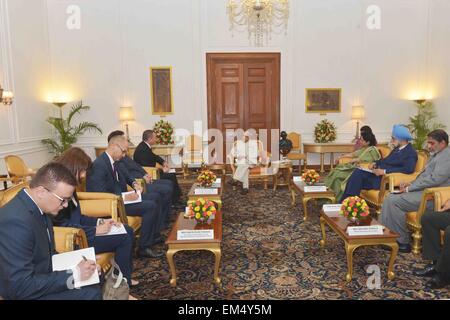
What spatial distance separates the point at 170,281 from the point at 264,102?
7.80 m

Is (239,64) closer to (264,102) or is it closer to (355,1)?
(264,102)

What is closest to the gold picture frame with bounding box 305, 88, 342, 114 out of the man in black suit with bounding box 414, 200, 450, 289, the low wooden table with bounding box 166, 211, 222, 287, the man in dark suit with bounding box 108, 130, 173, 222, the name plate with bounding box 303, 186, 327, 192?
the name plate with bounding box 303, 186, 327, 192

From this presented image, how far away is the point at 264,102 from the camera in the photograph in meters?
10.8

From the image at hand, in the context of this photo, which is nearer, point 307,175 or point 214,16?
point 307,175

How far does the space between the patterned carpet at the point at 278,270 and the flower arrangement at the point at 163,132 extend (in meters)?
5.21

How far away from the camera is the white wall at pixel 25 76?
811cm

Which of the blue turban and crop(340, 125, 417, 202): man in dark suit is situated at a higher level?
the blue turban

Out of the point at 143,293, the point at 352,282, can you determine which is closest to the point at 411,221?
the point at 352,282

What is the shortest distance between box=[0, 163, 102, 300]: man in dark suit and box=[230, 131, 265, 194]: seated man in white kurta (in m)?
5.68

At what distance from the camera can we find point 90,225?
3.50 m

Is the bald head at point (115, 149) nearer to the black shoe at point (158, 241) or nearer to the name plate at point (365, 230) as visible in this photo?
the black shoe at point (158, 241)

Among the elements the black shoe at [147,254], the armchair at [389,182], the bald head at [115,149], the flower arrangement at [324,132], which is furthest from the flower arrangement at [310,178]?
the flower arrangement at [324,132]

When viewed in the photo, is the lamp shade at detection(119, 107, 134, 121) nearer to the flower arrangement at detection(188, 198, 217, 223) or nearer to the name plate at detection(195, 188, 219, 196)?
the name plate at detection(195, 188, 219, 196)

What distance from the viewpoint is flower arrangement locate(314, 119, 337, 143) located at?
34.3 ft
